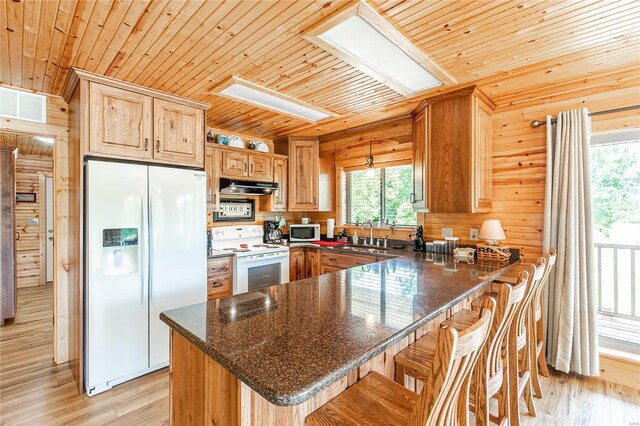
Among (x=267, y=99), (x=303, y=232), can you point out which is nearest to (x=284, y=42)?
(x=267, y=99)

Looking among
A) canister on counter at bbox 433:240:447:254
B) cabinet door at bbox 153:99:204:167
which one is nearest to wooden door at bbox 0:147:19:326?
cabinet door at bbox 153:99:204:167

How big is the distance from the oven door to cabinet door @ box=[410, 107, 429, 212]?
68.9 inches

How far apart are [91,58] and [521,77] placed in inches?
127

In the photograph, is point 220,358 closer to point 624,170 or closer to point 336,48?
point 336,48

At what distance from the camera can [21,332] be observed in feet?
11.4

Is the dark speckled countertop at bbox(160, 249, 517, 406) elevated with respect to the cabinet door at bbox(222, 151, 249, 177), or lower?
lower

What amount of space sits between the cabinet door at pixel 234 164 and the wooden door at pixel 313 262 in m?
1.35

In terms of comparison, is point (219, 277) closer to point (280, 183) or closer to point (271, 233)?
point (271, 233)

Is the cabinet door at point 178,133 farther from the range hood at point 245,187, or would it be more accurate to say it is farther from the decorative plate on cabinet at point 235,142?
the decorative plate on cabinet at point 235,142

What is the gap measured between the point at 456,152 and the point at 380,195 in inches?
63.8

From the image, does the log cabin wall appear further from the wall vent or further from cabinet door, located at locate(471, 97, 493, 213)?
the wall vent

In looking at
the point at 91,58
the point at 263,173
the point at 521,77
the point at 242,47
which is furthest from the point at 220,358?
the point at 263,173

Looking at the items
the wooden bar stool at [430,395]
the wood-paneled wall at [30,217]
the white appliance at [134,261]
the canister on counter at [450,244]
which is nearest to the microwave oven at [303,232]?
the white appliance at [134,261]

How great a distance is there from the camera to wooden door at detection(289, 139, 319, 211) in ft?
14.2
